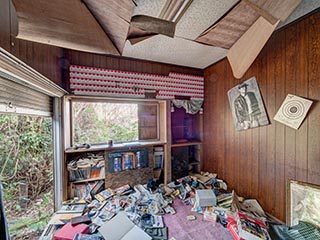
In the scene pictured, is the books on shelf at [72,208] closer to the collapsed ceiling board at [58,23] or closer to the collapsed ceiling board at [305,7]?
the collapsed ceiling board at [58,23]

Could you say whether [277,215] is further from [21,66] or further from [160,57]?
[21,66]

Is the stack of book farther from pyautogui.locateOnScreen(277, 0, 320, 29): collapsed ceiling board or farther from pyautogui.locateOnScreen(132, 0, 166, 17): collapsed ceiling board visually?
pyautogui.locateOnScreen(277, 0, 320, 29): collapsed ceiling board

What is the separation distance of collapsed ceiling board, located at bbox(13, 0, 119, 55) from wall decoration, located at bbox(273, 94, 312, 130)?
6.33 feet

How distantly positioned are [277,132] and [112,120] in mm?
2285

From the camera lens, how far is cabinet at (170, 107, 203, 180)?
295 centimetres

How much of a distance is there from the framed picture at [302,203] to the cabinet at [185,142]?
158cm

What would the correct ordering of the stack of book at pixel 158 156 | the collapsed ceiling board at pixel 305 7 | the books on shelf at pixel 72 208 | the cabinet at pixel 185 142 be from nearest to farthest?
the collapsed ceiling board at pixel 305 7
the books on shelf at pixel 72 208
the stack of book at pixel 158 156
the cabinet at pixel 185 142

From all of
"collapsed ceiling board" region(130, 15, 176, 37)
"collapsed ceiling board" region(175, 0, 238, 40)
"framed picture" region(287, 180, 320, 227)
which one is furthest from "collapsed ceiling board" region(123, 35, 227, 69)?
"framed picture" region(287, 180, 320, 227)

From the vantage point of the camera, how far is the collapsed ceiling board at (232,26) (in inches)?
52.3

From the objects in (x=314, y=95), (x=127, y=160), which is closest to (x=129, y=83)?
(x=127, y=160)

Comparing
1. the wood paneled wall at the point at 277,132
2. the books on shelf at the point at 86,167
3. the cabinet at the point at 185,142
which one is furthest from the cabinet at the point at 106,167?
the wood paneled wall at the point at 277,132

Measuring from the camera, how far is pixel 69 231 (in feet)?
5.15

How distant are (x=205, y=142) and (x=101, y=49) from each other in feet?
7.88

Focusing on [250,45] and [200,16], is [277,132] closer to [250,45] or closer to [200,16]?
[250,45]
